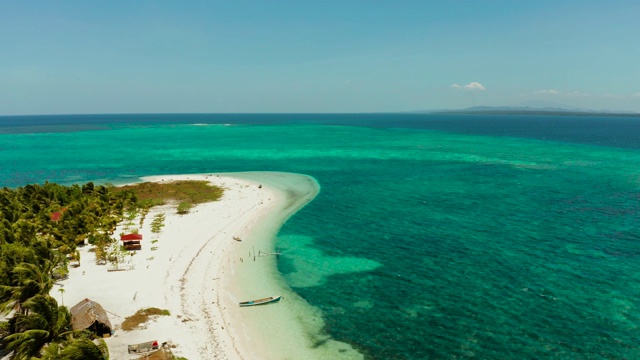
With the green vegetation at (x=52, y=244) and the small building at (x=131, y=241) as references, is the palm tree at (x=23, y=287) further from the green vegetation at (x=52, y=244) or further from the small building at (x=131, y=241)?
the small building at (x=131, y=241)

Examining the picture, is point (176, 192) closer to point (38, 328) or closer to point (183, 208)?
point (183, 208)

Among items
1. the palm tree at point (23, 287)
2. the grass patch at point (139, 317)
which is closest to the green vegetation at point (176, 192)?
the palm tree at point (23, 287)

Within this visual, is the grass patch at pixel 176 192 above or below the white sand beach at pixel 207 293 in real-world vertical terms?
above

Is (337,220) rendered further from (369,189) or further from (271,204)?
(369,189)

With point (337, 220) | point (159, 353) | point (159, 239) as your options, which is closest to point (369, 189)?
point (337, 220)

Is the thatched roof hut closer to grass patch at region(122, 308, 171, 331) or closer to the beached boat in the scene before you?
grass patch at region(122, 308, 171, 331)

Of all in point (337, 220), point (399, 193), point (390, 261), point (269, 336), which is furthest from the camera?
point (399, 193)
